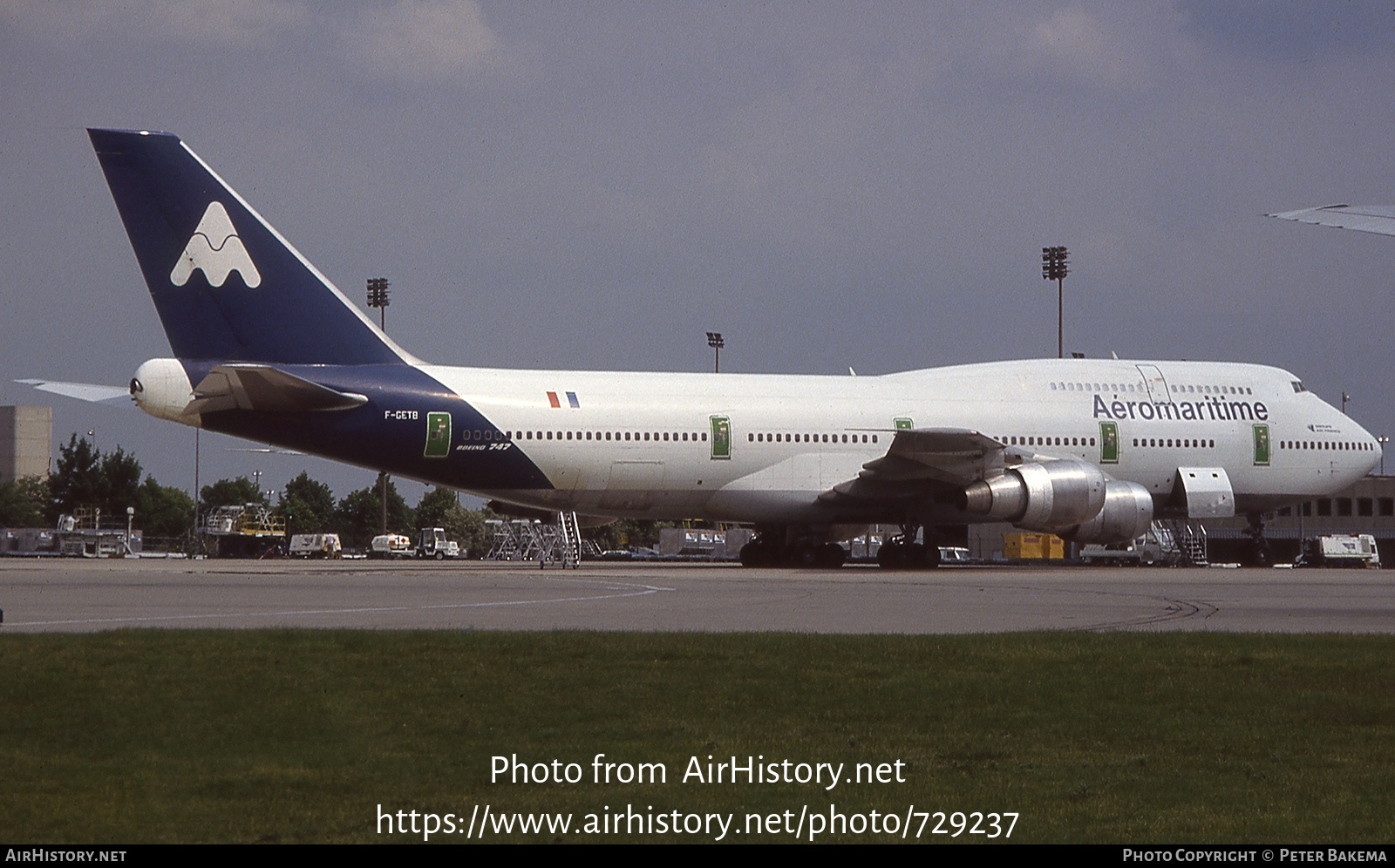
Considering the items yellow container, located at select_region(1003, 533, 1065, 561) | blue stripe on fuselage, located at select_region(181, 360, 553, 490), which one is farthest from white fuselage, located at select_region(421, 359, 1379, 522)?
yellow container, located at select_region(1003, 533, 1065, 561)

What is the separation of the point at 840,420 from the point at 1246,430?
11.4 m

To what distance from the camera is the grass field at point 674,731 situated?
270 inches

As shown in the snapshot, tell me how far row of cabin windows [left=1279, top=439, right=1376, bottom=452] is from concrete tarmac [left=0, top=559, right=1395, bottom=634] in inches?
354

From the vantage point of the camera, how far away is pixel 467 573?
30984mm

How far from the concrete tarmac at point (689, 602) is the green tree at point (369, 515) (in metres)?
123

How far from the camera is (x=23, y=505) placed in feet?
417

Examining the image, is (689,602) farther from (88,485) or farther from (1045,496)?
(88,485)

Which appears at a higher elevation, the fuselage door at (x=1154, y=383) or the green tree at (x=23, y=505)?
the fuselage door at (x=1154, y=383)

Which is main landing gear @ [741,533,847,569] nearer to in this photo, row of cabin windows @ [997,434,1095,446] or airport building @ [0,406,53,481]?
row of cabin windows @ [997,434,1095,446]

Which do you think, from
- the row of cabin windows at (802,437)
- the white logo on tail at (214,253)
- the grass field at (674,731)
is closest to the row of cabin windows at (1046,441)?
the row of cabin windows at (802,437)

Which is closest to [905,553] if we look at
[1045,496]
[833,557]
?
[833,557]

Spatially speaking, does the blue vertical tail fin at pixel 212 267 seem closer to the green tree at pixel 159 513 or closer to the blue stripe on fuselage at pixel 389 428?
the blue stripe on fuselage at pixel 389 428

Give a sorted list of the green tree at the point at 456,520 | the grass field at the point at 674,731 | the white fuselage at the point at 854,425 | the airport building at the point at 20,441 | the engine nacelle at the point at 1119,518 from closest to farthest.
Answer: the grass field at the point at 674,731 → the white fuselage at the point at 854,425 → the engine nacelle at the point at 1119,518 → the green tree at the point at 456,520 → the airport building at the point at 20,441

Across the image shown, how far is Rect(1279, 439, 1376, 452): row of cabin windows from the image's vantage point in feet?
127
